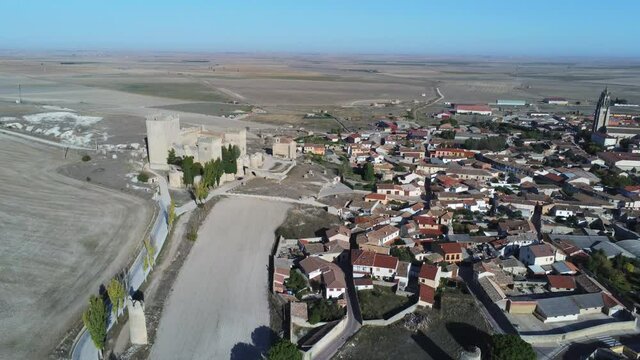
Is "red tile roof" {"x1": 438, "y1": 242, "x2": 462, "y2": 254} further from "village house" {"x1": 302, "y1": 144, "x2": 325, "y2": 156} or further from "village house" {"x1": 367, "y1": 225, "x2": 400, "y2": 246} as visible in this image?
"village house" {"x1": 302, "y1": 144, "x2": 325, "y2": 156}

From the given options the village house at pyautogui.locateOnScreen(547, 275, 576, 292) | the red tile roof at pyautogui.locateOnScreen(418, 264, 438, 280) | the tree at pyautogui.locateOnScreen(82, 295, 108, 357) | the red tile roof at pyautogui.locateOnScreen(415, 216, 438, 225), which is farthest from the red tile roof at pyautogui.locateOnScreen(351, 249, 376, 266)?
the tree at pyautogui.locateOnScreen(82, 295, 108, 357)

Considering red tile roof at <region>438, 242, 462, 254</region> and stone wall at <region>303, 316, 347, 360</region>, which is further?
red tile roof at <region>438, 242, 462, 254</region>

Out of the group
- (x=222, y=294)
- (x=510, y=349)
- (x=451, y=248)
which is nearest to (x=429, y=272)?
(x=451, y=248)

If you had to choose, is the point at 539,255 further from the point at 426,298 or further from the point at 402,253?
the point at 426,298

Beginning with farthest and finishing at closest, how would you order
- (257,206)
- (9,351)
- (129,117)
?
(129,117)
(257,206)
(9,351)

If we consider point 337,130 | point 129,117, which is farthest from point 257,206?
point 129,117

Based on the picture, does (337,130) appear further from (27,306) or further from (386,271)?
(27,306)
